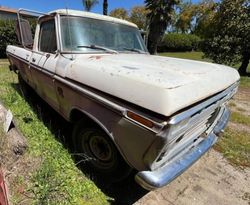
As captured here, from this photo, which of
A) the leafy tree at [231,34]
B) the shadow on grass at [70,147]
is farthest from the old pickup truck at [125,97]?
the leafy tree at [231,34]

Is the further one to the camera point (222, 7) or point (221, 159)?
point (222, 7)

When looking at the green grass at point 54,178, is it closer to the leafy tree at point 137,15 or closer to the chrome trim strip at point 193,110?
the chrome trim strip at point 193,110

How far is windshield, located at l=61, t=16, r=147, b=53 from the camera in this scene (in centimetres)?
318

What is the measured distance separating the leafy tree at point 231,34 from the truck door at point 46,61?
11257 mm

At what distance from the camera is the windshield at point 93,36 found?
3176mm

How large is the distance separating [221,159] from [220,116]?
2.59 feet

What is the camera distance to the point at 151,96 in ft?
5.96

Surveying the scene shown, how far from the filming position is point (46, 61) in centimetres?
348

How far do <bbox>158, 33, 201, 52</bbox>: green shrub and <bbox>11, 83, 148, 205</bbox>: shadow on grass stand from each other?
91.7 feet

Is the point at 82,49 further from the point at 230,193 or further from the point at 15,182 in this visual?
the point at 230,193

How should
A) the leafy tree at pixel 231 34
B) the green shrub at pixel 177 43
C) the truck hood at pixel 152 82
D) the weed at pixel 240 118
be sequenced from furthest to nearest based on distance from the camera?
1. the green shrub at pixel 177 43
2. the leafy tree at pixel 231 34
3. the weed at pixel 240 118
4. the truck hood at pixel 152 82

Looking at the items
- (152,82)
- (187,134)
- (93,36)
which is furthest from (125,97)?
(93,36)

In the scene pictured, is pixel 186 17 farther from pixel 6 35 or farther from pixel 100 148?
pixel 100 148

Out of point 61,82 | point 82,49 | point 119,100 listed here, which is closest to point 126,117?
point 119,100
